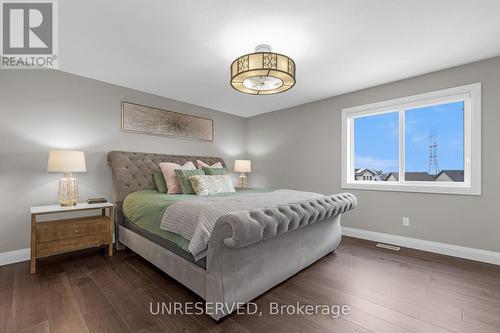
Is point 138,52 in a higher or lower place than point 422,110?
higher

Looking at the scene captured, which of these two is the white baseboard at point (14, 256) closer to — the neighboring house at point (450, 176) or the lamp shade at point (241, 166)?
the lamp shade at point (241, 166)

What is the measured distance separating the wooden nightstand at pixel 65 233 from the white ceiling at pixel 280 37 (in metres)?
1.80

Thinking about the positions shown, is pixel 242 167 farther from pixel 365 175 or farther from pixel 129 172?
pixel 365 175

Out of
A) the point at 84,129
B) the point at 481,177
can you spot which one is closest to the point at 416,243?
the point at 481,177

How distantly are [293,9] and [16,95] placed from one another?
3.33 m

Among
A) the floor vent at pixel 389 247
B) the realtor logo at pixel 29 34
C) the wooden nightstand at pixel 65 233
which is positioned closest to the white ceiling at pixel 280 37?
the realtor logo at pixel 29 34

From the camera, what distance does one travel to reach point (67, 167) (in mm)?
2553

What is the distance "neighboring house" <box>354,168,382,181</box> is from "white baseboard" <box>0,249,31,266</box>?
4.81 m

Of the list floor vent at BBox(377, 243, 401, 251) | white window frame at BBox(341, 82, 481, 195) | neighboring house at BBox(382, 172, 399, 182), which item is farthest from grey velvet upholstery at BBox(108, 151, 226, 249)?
neighboring house at BBox(382, 172, 399, 182)

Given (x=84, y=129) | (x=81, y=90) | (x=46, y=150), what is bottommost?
(x=46, y=150)

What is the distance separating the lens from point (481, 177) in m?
2.69

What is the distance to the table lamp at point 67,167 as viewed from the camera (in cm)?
253

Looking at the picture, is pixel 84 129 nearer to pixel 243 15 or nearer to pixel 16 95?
pixel 16 95

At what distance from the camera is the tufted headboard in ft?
10.3
